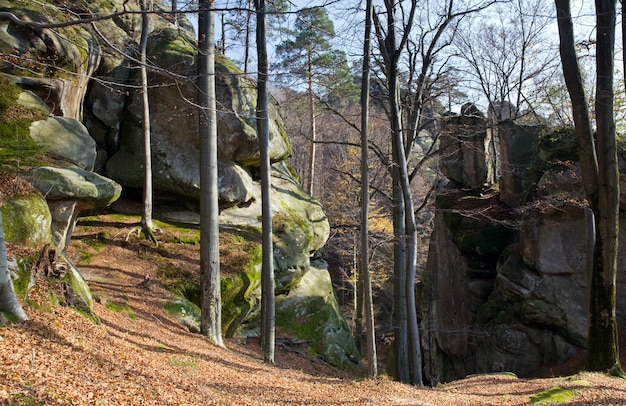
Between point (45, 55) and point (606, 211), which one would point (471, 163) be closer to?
point (606, 211)

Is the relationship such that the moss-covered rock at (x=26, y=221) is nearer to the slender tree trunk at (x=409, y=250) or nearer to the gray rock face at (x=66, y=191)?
the gray rock face at (x=66, y=191)

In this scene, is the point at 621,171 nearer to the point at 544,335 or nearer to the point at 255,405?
the point at 544,335

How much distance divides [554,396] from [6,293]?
7459 mm

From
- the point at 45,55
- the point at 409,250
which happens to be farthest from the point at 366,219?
the point at 45,55

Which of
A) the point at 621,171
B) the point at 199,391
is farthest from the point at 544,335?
the point at 199,391

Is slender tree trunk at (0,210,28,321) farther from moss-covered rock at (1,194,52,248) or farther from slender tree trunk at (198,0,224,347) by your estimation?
slender tree trunk at (198,0,224,347)

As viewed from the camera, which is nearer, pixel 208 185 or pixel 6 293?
pixel 6 293

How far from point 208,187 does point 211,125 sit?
1.23 meters

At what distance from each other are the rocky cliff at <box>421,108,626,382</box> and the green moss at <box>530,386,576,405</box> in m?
4.33

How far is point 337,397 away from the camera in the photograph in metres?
6.55

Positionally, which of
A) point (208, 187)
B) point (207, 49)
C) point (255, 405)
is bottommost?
point (255, 405)

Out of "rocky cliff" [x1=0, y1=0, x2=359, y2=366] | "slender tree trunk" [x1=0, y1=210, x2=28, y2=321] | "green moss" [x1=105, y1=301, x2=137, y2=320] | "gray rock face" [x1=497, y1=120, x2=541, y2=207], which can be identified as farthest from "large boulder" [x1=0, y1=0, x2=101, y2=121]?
"gray rock face" [x1=497, y1=120, x2=541, y2=207]

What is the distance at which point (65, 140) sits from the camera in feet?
32.6

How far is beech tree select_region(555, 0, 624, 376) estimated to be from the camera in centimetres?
890
